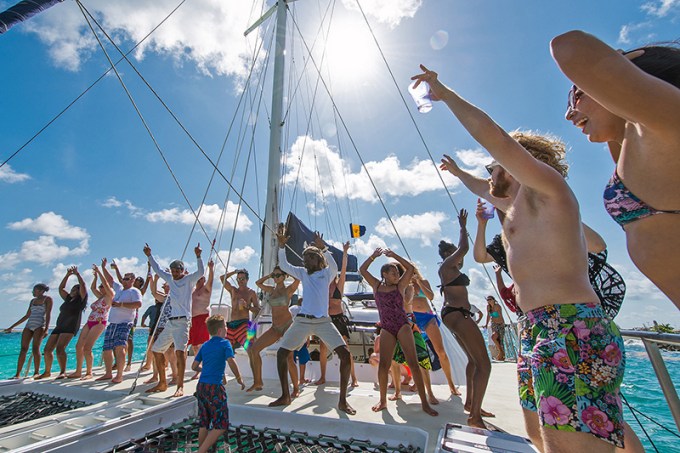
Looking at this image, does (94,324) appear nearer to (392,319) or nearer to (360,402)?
(360,402)

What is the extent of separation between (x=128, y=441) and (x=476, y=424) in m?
2.76

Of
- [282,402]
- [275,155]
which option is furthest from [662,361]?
[275,155]

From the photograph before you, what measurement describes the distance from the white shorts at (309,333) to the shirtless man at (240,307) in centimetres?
193

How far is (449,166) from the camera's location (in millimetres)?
2053

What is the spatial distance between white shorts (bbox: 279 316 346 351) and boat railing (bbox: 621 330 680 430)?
2597mm

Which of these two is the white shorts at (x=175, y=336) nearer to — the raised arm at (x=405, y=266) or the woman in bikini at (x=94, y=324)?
the woman in bikini at (x=94, y=324)

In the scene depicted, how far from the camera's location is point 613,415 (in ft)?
3.22

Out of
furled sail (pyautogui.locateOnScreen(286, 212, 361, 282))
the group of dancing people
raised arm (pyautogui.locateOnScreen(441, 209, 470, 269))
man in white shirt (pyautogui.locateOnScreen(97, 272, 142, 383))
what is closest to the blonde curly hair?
the group of dancing people

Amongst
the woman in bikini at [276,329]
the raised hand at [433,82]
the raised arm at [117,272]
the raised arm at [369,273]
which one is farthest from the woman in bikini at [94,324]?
the raised hand at [433,82]

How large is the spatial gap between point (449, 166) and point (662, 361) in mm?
1557

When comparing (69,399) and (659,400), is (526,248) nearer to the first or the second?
(69,399)

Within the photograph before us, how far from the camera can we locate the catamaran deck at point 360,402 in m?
2.81

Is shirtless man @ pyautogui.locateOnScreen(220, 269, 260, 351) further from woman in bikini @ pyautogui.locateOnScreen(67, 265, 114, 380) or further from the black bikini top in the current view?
the black bikini top

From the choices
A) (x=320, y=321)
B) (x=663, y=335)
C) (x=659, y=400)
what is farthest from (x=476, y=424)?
(x=659, y=400)
